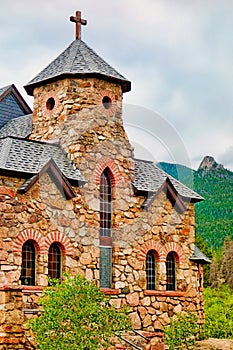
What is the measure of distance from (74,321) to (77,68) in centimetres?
950

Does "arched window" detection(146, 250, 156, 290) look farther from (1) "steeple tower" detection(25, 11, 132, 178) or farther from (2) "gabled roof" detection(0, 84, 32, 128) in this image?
(2) "gabled roof" detection(0, 84, 32, 128)

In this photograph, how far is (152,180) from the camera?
24156 mm

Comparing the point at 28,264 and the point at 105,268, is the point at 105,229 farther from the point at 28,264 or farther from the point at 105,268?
the point at 28,264

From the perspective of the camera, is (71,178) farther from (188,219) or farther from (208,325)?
(208,325)

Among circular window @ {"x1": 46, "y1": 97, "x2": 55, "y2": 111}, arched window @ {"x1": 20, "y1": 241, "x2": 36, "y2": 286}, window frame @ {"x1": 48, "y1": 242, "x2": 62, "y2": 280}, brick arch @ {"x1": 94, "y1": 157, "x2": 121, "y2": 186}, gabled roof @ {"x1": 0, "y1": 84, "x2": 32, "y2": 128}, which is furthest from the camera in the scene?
gabled roof @ {"x1": 0, "y1": 84, "x2": 32, "y2": 128}

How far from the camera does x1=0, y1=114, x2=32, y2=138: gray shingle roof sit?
2535 centimetres

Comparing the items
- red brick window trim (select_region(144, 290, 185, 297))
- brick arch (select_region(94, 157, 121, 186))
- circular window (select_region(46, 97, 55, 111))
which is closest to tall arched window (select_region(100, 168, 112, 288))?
brick arch (select_region(94, 157, 121, 186))

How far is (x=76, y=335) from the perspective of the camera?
55.7ft

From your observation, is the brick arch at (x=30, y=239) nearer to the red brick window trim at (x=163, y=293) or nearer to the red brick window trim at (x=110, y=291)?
the red brick window trim at (x=110, y=291)

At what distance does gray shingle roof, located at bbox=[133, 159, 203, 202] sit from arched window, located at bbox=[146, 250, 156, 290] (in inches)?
90.2

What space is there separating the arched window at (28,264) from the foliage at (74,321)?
90.0 inches

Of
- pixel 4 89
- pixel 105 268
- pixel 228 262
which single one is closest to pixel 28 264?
pixel 105 268

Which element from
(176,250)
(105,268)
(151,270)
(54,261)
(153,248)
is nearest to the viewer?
(54,261)

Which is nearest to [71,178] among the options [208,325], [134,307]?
[134,307]
